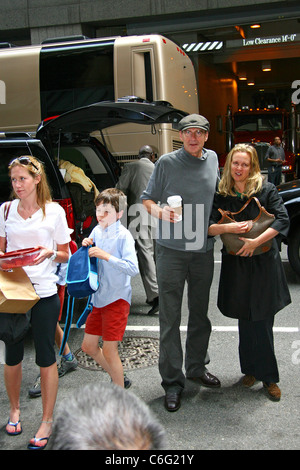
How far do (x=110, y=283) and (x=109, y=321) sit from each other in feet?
0.87

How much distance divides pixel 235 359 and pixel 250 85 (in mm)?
27293

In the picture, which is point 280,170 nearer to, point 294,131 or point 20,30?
point 294,131

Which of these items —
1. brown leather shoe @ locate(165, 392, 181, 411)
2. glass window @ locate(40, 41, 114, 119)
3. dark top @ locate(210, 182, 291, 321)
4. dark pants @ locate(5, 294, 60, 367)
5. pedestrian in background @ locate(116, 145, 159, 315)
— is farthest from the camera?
glass window @ locate(40, 41, 114, 119)

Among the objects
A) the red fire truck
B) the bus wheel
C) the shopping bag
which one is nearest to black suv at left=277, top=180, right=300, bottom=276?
the bus wheel

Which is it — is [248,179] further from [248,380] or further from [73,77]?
[73,77]

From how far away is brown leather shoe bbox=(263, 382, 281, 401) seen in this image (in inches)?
161

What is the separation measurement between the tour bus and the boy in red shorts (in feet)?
22.4

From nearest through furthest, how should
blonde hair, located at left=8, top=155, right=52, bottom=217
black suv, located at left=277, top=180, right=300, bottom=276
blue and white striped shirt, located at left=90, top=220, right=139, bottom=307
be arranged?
blonde hair, located at left=8, top=155, right=52, bottom=217
blue and white striped shirt, located at left=90, top=220, right=139, bottom=307
black suv, located at left=277, top=180, right=300, bottom=276

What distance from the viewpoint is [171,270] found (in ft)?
13.3

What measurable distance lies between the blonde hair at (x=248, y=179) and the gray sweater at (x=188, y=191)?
0.08 m

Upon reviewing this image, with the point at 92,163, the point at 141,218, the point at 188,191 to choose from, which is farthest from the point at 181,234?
the point at 92,163

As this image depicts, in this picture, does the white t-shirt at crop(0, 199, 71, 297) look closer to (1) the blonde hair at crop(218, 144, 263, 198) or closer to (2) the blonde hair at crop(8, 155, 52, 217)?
(2) the blonde hair at crop(8, 155, 52, 217)

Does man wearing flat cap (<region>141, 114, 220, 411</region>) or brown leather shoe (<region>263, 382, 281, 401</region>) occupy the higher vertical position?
man wearing flat cap (<region>141, 114, 220, 411</region>)
